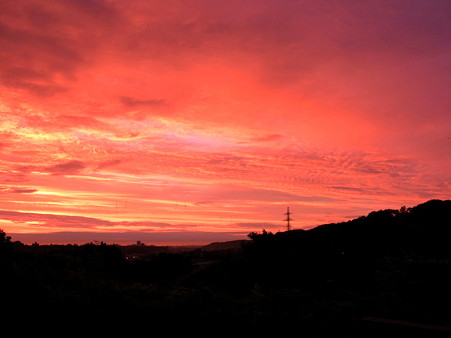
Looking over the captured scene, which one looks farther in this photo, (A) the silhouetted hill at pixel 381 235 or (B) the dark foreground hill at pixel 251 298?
(A) the silhouetted hill at pixel 381 235

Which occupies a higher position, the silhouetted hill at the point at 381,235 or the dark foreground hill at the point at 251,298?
the silhouetted hill at the point at 381,235

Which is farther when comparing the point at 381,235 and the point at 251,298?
the point at 381,235

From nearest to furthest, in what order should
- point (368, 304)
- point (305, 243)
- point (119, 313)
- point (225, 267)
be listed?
1. point (368, 304)
2. point (119, 313)
3. point (225, 267)
4. point (305, 243)

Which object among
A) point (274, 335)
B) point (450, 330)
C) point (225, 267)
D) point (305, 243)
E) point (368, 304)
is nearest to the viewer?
point (450, 330)

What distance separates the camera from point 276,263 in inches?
755

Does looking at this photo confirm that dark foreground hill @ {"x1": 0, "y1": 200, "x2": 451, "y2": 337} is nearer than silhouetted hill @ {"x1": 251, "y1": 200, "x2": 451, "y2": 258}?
Yes

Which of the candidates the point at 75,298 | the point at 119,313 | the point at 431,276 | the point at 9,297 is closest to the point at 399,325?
the point at 431,276

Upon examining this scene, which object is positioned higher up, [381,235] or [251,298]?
[381,235]

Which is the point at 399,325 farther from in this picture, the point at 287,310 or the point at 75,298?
the point at 75,298

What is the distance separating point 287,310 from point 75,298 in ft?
16.7

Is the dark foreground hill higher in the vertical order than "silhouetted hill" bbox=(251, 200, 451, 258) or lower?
lower

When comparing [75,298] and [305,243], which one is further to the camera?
[305,243]

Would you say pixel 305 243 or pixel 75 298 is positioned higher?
pixel 305 243

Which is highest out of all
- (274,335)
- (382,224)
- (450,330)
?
(382,224)
